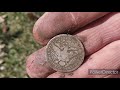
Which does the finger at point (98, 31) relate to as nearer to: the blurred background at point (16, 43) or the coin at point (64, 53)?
the coin at point (64, 53)

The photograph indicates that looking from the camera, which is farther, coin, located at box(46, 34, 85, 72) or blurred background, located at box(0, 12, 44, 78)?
blurred background, located at box(0, 12, 44, 78)

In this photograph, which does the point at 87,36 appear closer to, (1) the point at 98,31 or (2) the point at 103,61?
(1) the point at 98,31

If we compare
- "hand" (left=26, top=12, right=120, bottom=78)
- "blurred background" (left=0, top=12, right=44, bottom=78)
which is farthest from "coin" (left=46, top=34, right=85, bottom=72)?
"blurred background" (left=0, top=12, right=44, bottom=78)

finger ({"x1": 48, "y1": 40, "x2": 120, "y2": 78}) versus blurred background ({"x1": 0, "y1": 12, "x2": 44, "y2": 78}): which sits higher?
blurred background ({"x1": 0, "y1": 12, "x2": 44, "y2": 78})

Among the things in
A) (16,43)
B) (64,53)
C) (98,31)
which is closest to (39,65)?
(64,53)

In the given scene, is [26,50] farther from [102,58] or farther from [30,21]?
[102,58]

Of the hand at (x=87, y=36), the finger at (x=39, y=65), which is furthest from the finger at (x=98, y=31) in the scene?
the finger at (x=39, y=65)

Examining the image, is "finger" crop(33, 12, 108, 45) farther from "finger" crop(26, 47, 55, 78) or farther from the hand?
"finger" crop(26, 47, 55, 78)
